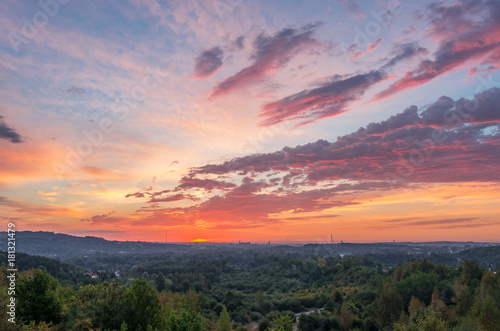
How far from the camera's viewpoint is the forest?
32.1 meters

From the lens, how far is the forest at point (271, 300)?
32062 millimetres

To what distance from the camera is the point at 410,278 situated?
252 feet

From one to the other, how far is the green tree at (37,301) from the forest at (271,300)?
A: 89mm

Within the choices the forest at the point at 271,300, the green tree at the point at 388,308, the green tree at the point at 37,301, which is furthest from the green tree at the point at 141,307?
the green tree at the point at 388,308

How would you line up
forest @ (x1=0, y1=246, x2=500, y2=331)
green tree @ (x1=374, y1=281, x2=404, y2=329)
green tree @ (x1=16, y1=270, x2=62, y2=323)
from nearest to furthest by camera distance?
green tree @ (x1=16, y1=270, x2=62, y2=323), forest @ (x1=0, y1=246, x2=500, y2=331), green tree @ (x1=374, y1=281, x2=404, y2=329)

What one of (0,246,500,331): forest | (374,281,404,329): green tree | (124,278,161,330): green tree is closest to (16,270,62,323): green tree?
(0,246,500,331): forest

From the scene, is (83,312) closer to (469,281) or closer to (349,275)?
(469,281)

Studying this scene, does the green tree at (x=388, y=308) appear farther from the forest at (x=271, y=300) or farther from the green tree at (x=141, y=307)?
the green tree at (x=141, y=307)

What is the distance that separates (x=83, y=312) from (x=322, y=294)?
7641cm

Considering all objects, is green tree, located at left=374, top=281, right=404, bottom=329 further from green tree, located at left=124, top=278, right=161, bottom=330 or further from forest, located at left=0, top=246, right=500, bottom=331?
green tree, located at left=124, top=278, right=161, bottom=330

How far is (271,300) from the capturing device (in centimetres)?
9188

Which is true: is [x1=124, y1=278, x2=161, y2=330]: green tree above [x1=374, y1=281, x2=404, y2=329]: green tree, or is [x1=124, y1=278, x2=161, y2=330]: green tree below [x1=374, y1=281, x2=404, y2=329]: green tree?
above

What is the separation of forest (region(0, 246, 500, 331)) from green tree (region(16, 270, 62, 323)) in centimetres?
9

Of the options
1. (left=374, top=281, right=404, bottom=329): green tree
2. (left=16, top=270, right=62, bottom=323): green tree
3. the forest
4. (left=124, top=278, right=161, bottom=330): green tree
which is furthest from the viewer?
(left=374, top=281, right=404, bottom=329): green tree
